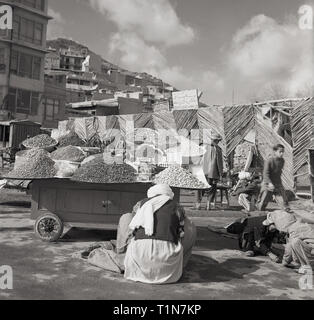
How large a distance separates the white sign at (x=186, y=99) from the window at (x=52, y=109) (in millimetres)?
21873

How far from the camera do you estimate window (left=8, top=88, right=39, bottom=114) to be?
3222 centimetres

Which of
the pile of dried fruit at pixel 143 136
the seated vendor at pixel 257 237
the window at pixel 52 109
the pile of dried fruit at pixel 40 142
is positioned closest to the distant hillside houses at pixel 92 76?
the window at pixel 52 109

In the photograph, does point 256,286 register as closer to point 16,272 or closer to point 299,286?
point 299,286

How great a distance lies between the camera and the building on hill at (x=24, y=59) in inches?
1245

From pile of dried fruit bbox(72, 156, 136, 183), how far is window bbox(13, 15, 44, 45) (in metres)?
28.8

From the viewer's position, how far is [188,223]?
580cm

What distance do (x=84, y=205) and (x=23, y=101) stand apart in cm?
2822

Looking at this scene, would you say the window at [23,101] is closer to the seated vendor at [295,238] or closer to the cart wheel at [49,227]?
the cart wheel at [49,227]

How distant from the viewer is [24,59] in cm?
3303

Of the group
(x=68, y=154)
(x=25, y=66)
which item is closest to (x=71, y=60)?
(x=25, y=66)
